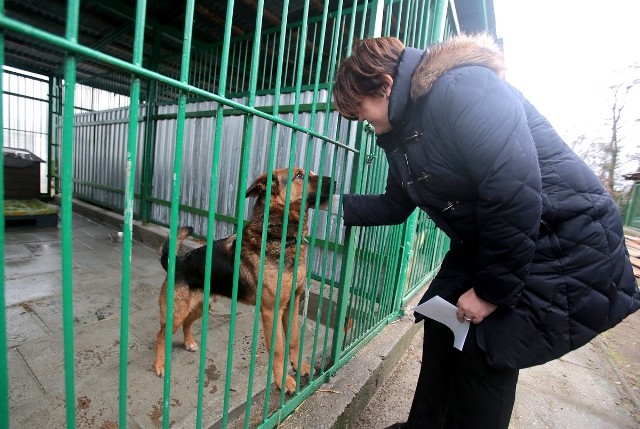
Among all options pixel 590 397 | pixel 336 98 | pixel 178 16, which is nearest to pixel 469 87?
pixel 336 98

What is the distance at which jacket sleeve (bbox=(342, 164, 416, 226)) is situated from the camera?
1847 millimetres

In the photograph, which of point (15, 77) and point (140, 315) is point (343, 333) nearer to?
point (140, 315)

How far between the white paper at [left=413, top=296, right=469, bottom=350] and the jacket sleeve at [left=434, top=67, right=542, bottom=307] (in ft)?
0.99

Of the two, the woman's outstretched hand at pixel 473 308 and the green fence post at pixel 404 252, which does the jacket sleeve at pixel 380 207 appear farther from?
the green fence post at pixel 404 252

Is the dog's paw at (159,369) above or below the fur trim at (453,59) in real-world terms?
below

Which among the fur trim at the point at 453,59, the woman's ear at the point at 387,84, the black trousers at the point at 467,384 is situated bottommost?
the black trousers at the point at 467,384

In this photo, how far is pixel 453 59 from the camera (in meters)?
1.21

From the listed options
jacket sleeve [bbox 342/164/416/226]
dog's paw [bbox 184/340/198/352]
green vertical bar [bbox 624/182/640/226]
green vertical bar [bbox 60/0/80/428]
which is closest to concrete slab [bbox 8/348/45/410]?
dog's paw [bbox 184/340/198/352]

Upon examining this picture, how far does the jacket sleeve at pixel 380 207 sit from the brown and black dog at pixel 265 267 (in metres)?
0.26

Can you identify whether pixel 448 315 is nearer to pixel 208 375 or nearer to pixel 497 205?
pixel 497 205

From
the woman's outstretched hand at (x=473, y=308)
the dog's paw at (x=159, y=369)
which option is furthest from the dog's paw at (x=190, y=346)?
the woman's outstretched hand at (x=473, y=308)

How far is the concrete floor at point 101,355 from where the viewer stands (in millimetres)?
2002

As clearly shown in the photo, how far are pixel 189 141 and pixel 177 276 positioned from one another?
12.8 feet

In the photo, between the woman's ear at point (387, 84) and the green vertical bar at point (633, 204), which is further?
the green vertical bar at point (633, 204)
